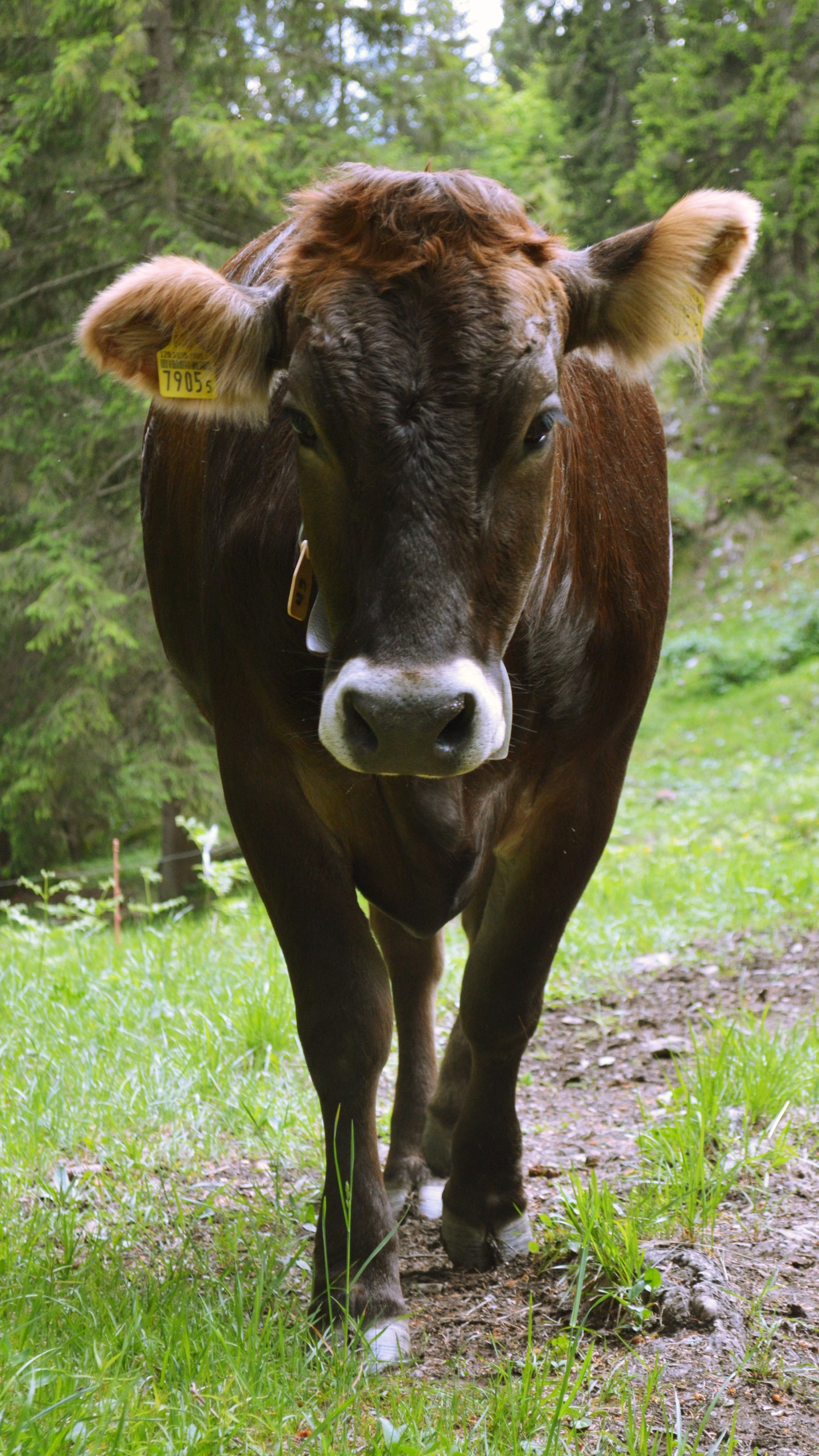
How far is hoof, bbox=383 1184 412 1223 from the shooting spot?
3352 millimetres

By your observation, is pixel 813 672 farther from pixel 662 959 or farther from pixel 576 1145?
pixel 576 1145

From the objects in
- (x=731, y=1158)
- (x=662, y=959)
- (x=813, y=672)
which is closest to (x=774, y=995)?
(x=662, y=959)

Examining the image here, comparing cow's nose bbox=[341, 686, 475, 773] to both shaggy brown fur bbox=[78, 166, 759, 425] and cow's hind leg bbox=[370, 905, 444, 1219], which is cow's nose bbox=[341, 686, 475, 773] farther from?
cow's hind leg bbox=[370, 905, 444, 1219]

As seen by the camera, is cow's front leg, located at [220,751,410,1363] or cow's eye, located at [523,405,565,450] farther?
cow's front leg, located at [220,751,410,1363]

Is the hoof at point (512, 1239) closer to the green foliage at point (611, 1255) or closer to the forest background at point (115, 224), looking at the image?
the green foliage at point (611, 1255)

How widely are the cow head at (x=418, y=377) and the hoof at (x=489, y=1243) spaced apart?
123 cm

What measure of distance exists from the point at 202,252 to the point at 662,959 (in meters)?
5.80

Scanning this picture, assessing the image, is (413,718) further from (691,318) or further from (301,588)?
(691,318)

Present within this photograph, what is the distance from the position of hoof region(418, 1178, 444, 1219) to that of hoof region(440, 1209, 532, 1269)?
1.04ft

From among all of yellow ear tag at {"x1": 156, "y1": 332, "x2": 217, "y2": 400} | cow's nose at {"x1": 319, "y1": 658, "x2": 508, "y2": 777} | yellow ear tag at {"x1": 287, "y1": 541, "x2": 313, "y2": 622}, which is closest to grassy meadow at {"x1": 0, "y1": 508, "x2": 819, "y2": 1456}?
cow's nose at {"x1": 319, "y1": 658, "x2": 508, "y2": 777}

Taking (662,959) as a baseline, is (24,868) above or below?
below

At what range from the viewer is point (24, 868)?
39.2 ft

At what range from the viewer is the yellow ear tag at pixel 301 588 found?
2.51m

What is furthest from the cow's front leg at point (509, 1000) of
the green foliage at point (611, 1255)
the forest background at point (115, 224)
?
the forest background at point (115, 224)
